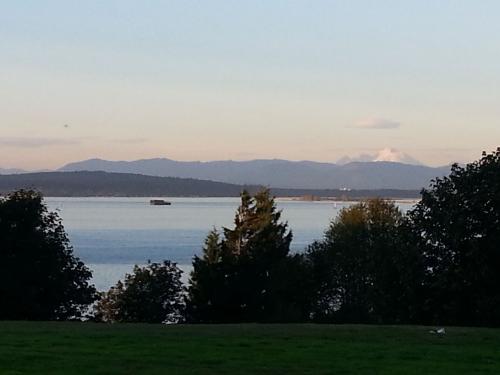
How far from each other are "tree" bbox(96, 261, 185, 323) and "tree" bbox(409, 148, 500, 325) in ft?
44.4

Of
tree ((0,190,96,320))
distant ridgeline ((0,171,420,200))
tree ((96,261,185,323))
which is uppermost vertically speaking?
distant ridgeline ((0,171,420,200))

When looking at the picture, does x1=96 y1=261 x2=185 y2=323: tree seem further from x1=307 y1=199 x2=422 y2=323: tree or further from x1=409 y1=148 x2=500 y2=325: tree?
x1=409 y1=148 x2=500 y2=325: tree

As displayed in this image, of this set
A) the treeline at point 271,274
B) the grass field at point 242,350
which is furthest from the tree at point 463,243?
the grass field at point 242,350

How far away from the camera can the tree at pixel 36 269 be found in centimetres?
4056

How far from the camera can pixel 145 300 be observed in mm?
48312

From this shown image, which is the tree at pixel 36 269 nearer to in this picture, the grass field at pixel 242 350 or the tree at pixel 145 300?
the tree at pixel 145 300

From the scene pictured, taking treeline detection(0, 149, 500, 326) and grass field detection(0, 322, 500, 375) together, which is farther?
treeline detection(0, 149, 500, 326)

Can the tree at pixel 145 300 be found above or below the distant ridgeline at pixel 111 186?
below

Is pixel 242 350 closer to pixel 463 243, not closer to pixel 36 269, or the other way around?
pixel 463 243

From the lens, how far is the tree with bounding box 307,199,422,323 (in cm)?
3922

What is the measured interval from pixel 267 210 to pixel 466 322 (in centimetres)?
2373

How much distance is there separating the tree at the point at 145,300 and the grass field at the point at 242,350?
24953 mm

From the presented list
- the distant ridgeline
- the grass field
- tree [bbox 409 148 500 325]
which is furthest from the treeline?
the distant ridgeline

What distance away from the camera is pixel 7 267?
40.9 metres
